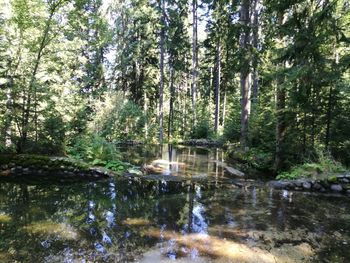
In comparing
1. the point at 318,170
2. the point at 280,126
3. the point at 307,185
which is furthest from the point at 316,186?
the point at 280,126

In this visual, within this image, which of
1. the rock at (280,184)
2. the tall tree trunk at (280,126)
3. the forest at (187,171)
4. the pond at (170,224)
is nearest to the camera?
the pond at (170,224)

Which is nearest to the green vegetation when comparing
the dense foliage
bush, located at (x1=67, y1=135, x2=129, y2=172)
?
the dense foliage

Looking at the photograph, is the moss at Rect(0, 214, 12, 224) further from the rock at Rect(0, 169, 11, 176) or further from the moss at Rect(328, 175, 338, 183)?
the moss at Rect(328, 175, 338, 183)

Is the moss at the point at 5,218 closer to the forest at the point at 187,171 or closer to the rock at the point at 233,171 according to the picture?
the forest at the point at 187,171

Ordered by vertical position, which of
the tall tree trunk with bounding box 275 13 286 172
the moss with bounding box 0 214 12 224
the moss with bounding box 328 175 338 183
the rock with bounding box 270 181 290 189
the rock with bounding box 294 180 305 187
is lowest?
the moss with bounding box 0 214 12 224

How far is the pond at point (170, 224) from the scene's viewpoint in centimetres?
397

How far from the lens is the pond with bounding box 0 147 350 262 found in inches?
156

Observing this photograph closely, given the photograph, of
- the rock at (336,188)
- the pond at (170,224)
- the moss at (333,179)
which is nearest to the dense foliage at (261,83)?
the moss at (333,179)

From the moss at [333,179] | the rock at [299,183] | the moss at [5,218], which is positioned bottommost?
the moss at [5,218]

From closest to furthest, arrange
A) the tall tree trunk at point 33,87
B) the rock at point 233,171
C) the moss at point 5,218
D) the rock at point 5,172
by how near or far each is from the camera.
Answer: the moss at point 5,218 < the rock at point 5,172 < the rock at point 233,171 < the tall tree trunk at point 33,87

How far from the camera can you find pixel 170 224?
509 cm

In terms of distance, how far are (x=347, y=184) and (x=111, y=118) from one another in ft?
54.0

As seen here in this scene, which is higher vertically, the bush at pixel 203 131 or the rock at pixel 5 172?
the bush at pixel 203 131

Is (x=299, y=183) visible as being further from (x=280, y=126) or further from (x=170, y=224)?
(x=170, y=224)
